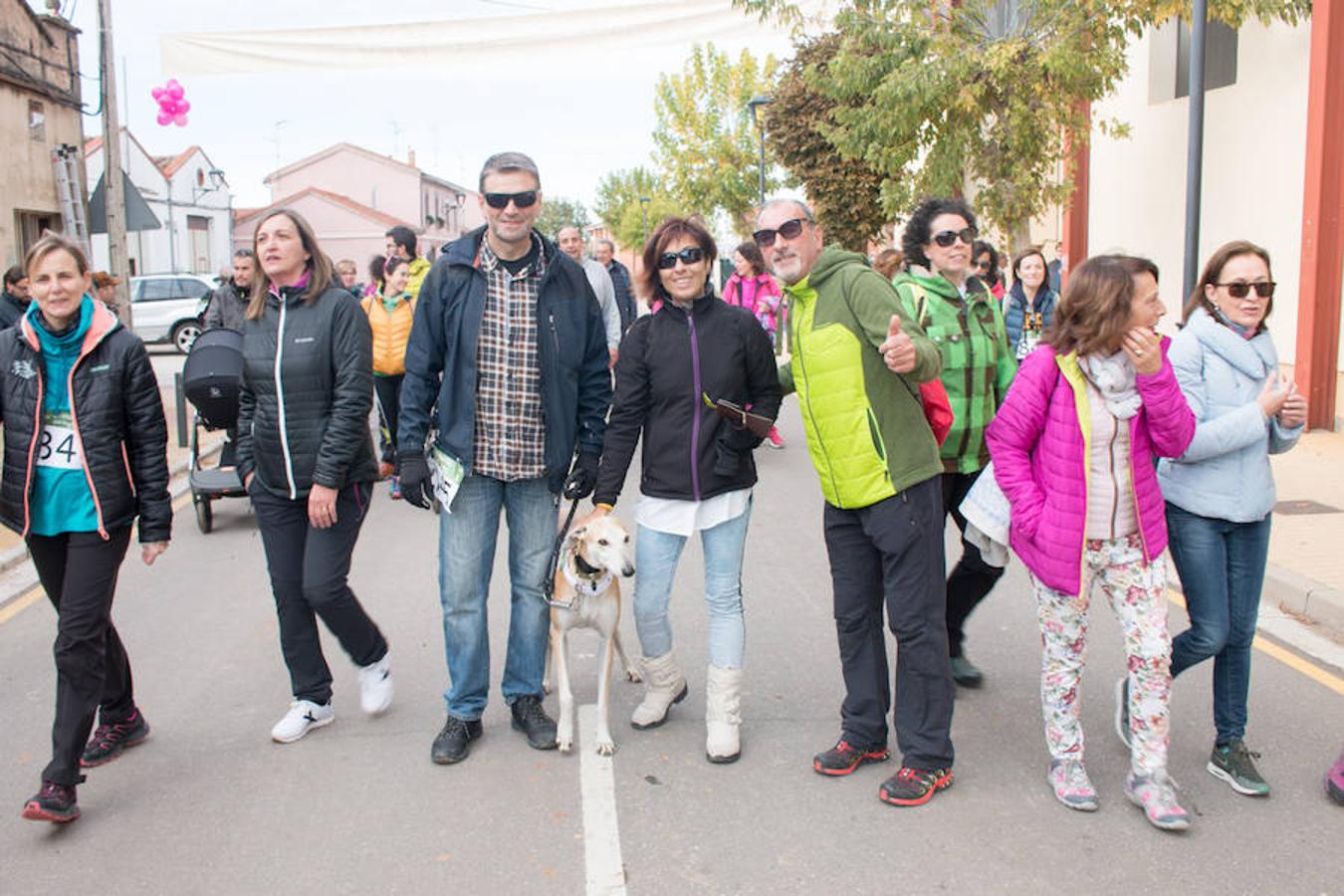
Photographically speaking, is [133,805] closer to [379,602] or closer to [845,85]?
[379,602]

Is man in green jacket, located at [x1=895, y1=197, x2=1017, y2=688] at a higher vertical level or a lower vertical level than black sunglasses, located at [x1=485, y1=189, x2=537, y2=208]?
lower

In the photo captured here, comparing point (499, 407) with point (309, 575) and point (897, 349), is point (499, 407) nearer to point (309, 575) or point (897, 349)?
point (309, 575)

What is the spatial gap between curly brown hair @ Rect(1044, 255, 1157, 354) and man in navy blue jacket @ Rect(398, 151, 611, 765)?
1740 mm

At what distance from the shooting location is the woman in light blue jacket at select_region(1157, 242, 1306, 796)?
12.6 feet

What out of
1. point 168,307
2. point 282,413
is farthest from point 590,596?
point 168,307

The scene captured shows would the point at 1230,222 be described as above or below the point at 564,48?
below

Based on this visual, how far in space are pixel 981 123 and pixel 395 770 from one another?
39.7ft

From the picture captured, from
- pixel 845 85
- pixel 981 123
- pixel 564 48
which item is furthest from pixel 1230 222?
pixel 564 48

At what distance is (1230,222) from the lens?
13.2m

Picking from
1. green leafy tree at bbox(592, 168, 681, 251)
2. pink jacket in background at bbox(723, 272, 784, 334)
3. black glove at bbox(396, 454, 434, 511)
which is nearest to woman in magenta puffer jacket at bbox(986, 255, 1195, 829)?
black glove at bbox(396, 454, 434, 511)

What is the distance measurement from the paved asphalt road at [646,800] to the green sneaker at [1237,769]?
4 cm

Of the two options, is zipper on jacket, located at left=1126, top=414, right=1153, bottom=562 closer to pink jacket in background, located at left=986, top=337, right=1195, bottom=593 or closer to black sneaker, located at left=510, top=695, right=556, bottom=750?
pink jacket in background, located at left=986, top=337, right=1195, bottom=593

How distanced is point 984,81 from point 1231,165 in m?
3.03

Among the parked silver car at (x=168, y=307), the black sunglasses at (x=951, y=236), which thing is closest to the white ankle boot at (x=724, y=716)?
the black sunglasses at (x=951, y=236)
